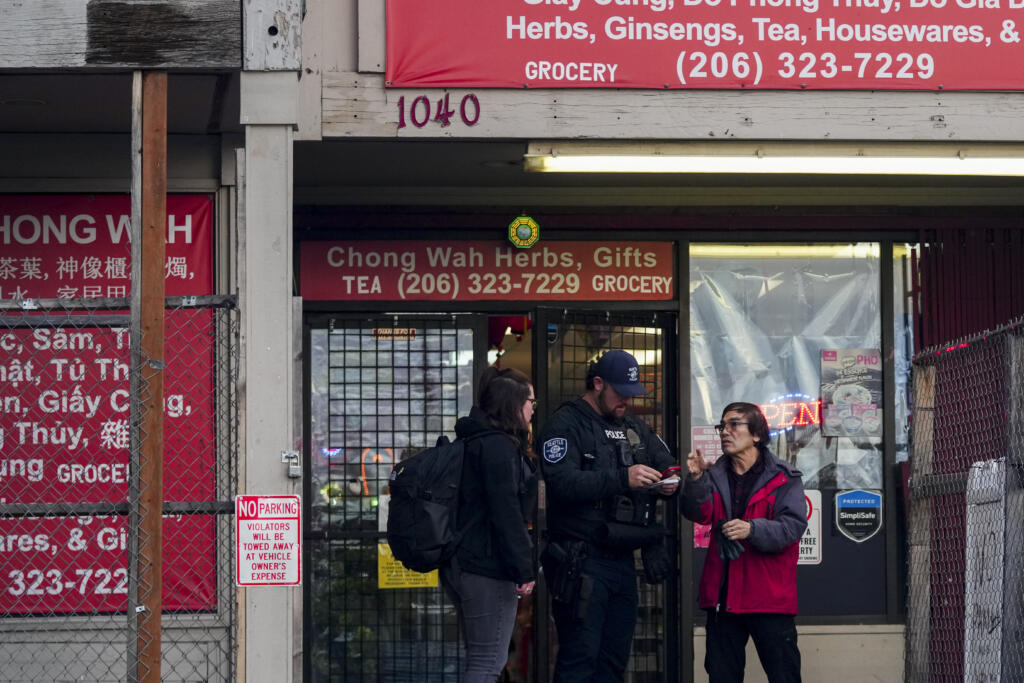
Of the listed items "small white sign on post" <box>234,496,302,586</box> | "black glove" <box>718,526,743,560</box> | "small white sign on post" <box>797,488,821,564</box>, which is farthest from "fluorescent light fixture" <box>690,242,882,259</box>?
"small white sign on post" <box>234,496,302,586</box>

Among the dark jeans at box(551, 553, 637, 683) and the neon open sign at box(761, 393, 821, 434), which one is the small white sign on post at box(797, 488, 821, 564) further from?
the dark jeans at box(551, 553, 637, 683)

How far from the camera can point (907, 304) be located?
891 cm

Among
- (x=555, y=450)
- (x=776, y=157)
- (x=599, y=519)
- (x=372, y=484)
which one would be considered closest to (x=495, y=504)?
(x=555, y=450)

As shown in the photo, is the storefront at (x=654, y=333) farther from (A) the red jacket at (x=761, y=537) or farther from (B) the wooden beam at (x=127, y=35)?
(B) the wooden beam at (x=127, y=35)

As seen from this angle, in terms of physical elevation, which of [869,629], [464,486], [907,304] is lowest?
[869,629]

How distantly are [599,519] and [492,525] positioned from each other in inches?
25.8

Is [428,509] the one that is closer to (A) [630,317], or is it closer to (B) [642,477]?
(B) [642,477]

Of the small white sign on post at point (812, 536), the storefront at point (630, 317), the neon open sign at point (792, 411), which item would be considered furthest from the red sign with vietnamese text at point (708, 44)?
the small white sign on post at point (812, 536)

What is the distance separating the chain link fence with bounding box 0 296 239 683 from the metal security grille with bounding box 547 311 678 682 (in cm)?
241

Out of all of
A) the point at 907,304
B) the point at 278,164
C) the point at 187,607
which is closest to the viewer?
the point at 278,164

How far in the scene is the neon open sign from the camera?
28.9ft

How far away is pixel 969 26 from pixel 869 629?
12.1 feet

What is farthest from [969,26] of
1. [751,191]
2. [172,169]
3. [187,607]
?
[187,607]

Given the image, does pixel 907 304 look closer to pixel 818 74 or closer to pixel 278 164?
pixel 818 74
